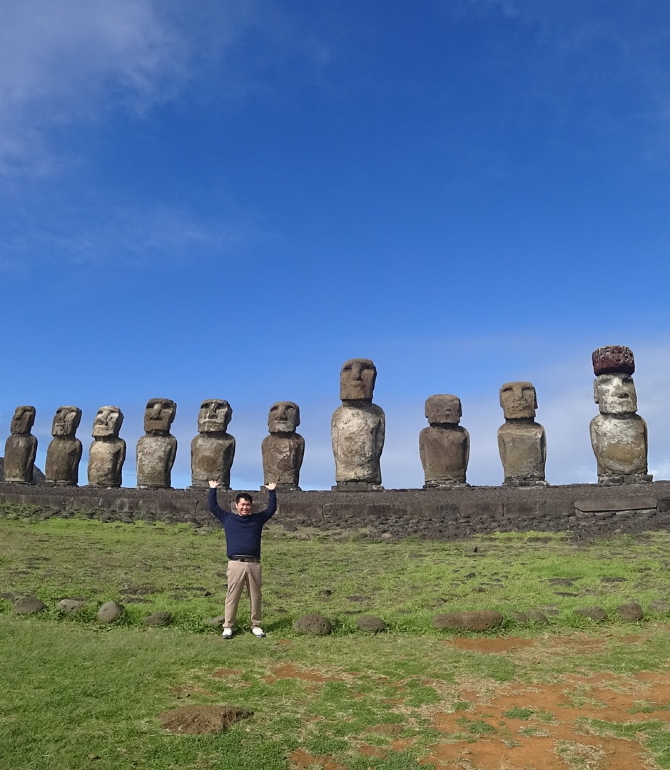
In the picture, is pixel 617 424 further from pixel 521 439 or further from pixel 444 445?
pixel 444 445

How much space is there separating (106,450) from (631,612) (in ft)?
62.1

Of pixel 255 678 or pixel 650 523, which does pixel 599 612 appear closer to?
pixel 255 678

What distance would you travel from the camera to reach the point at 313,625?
7535 mm

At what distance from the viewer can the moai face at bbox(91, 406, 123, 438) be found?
946 inches

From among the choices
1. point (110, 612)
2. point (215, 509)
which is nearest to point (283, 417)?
point (215, 509)

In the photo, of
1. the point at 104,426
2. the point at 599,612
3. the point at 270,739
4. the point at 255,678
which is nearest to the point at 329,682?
the point at 255,678

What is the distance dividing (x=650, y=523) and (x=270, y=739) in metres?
12.0

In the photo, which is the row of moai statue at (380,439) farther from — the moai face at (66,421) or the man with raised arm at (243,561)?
the man with raised arm at (243,561)

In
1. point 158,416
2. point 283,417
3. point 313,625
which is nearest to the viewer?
point 313,625

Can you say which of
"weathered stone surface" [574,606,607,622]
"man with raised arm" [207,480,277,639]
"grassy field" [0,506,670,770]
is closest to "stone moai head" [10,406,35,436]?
"grassy field" [0,506,670,770]

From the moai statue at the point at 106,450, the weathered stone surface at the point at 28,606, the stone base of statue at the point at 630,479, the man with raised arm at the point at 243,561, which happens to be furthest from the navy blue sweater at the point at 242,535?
the moai statue at the point at 106,450

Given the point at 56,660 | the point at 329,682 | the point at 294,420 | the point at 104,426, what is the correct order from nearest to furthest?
the point at 329,682, the point at 56,660, the point at 294,420, the point at 104,426

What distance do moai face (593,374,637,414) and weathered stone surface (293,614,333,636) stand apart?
1363cm

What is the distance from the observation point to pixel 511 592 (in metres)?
9.16
